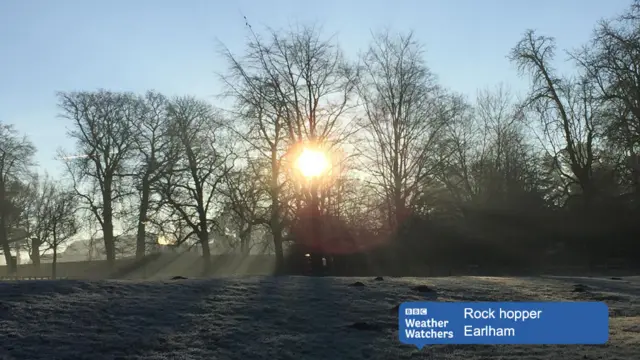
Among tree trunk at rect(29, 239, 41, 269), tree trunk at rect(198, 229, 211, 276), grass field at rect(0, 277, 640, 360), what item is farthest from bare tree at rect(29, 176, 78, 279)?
grass field at rect(0, 277, 640, 360)

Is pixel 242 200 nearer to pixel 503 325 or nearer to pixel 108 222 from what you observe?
pixel 108 222

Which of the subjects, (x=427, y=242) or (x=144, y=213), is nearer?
(x=427, y=242)

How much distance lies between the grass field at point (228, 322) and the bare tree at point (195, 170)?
108ft

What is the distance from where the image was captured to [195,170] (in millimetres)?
47875

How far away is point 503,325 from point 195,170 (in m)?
39.1

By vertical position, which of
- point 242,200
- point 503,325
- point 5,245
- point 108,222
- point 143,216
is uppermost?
point 242,200

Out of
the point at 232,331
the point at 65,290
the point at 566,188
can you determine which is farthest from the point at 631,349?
the point at 566,188

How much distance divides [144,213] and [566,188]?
2979cm

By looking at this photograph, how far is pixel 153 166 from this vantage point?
4722 cm

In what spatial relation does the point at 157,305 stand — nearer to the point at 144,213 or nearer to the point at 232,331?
the point at 232,331

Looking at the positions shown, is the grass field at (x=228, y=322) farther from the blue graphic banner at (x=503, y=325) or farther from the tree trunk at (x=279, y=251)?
the tree trunk at (x=279, y=251)

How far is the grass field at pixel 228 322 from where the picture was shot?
9.52 m

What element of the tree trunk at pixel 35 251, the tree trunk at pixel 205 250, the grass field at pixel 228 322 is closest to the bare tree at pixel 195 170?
the tree trunk at pixel 205 250

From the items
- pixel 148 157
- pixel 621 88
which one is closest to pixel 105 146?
pixel 148 157
